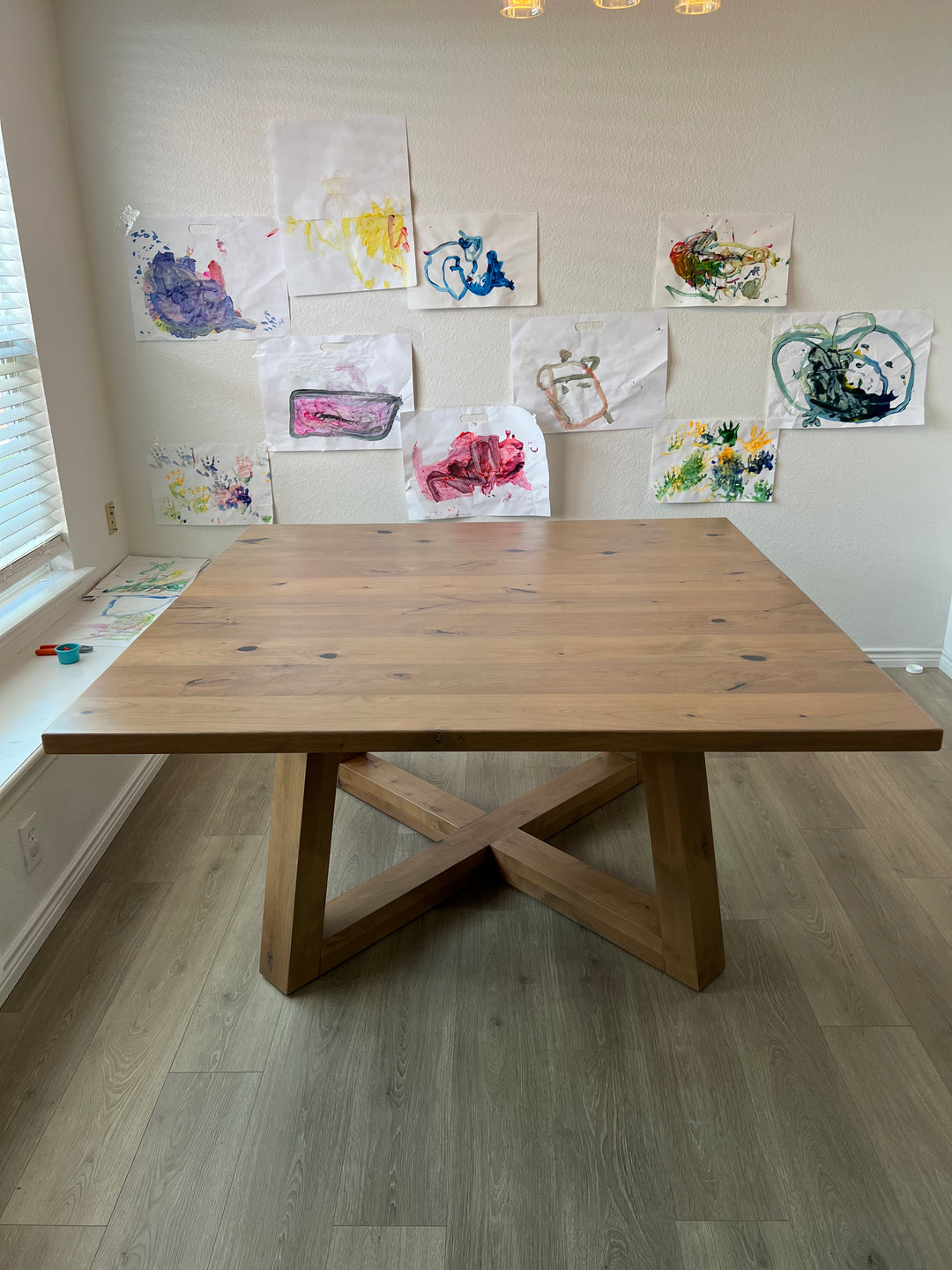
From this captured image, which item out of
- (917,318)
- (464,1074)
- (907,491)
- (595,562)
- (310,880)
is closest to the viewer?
(464,1074)

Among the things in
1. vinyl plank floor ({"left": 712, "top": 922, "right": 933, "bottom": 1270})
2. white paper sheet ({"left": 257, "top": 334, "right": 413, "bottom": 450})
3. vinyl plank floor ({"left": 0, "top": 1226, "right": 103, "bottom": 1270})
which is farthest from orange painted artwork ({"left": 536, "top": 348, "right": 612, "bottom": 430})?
vinyl plank floor ({"left": 0, "top": 1226, "right": 103, "bottom": 1270})

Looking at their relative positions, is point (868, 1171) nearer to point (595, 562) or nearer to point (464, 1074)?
point (464, 1074)

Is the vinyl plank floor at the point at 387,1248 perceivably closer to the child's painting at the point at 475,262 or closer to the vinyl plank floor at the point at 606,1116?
the vinyl plank floor at the point at 606,1116

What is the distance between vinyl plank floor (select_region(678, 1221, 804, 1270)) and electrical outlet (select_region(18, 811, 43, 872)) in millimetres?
→ 1436

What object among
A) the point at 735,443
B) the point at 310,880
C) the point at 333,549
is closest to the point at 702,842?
the point at 310,880

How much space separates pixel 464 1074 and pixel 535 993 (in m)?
0.24

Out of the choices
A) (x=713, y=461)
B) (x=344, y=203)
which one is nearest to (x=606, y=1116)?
(x=713, y=461)

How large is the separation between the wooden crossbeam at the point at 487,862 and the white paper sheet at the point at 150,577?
2.75 feet

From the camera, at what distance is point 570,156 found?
267 centimetres

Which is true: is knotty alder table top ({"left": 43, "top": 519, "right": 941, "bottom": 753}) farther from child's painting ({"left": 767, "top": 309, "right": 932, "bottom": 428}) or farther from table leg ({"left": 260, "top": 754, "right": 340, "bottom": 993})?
child's painting ({"left": 767, "top": 309, "right": 932, "bottom": 428})

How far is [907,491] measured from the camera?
118 inches

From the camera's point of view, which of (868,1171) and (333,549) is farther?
(333,549)

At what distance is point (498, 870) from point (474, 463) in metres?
1.41

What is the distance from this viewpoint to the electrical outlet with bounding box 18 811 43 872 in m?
1.89
